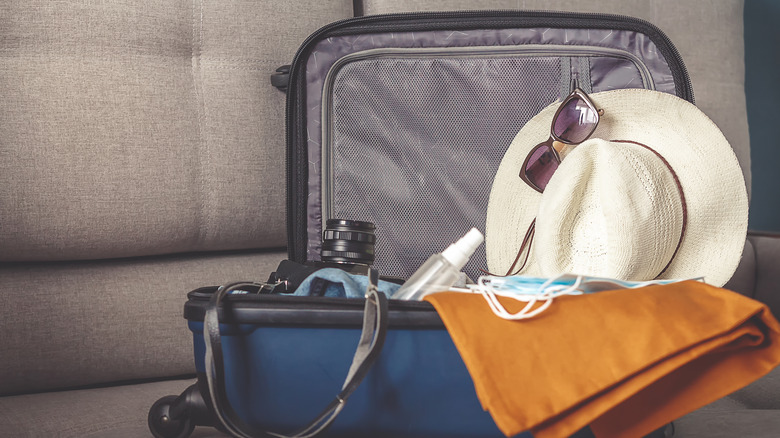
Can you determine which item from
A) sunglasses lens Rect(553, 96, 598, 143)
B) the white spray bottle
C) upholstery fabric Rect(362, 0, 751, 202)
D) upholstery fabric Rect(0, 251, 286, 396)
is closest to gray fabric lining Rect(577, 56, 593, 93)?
sunglasses lens Rect(553, 96, 598, 143)

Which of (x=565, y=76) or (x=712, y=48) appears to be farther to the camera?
(x=712, y=48)

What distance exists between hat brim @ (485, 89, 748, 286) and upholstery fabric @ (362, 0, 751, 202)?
1.38 feet

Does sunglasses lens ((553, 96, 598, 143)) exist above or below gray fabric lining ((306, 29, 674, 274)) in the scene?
below

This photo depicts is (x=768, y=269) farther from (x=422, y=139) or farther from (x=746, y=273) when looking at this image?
(x=422, y=139)

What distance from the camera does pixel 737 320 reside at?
0.37 meters

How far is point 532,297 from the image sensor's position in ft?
1.29

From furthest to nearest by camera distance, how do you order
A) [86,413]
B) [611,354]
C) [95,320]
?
1. [95,320]
2. [86,413]
3. [611,354]

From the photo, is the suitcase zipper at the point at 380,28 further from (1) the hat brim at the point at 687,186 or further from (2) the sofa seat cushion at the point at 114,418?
(2) the sofa seat cushion at the point at 114,418

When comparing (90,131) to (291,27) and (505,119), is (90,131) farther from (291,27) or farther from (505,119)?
(505,119)

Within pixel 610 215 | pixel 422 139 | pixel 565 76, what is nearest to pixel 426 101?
pixel 422 139

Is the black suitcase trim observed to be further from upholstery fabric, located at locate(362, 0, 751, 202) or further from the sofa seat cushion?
upholstery fabric, located at locate(362, 0, 751, 202)

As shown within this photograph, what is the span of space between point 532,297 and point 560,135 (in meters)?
0.33

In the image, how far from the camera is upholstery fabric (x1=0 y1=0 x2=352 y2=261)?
738 mm

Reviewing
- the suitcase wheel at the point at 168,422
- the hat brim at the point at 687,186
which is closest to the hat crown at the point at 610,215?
the hat brim at the point at 687,186
